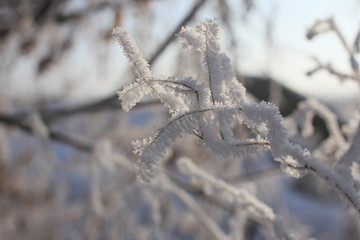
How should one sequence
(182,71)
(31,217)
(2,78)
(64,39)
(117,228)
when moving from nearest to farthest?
(182,71)
(117,228)
(2,78)
(64,39)
(31,217)

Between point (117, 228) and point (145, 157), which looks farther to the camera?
point (117, 228)

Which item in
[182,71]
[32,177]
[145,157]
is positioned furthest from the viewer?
[32,177]

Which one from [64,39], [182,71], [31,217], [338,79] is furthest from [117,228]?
[31,217]

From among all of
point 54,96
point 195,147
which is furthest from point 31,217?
point 195,147

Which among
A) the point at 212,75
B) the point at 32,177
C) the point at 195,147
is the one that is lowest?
Result: the point at 212,75

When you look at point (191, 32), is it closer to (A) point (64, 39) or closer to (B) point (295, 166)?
(B) point (295, 166)

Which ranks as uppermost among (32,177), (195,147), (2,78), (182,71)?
(32,177)

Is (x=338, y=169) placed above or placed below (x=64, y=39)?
below

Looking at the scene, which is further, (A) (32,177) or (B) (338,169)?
(A) (32,177)

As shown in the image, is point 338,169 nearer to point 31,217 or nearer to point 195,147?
point 195,147
